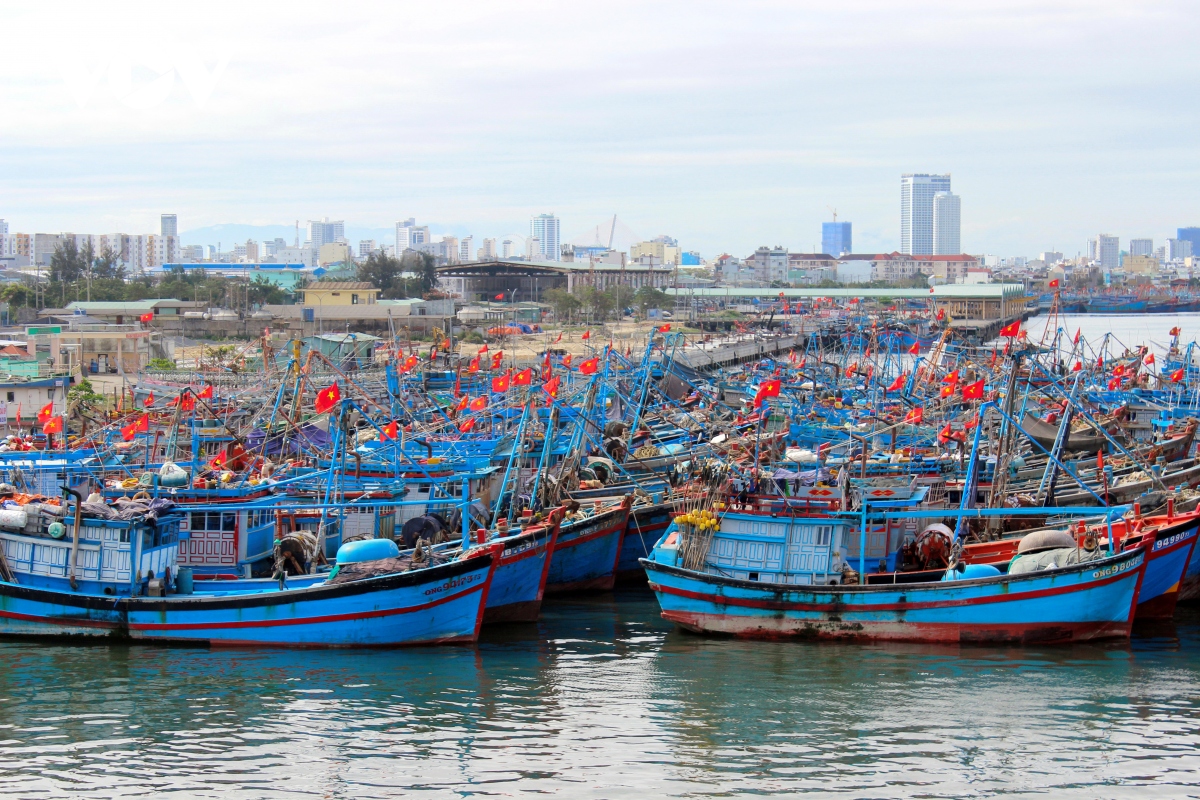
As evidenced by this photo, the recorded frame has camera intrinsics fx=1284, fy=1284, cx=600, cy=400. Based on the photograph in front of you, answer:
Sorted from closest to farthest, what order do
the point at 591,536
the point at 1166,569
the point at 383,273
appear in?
the point at 1166,569, the point at 591,536, the point at 383,273

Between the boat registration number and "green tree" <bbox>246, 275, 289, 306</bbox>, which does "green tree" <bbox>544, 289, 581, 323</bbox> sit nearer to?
"green tree" <bbox>246, 275, 289, 306</bbox>

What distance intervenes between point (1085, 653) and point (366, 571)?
10.6 meters

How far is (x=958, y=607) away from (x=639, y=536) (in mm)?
7312

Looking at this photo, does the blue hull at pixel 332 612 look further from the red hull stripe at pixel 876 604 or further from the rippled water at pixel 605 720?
the red hull stripe at pixel 876 604

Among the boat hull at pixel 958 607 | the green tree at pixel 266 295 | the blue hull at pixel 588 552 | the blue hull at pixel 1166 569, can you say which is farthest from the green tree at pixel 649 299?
the boat hull at pixel 958 607

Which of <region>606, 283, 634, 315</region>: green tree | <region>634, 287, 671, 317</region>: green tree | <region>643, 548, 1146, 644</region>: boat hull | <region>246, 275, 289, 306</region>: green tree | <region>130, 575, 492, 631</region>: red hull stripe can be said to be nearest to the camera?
<region>130, 575, 492, 631</region>: red hull stripe

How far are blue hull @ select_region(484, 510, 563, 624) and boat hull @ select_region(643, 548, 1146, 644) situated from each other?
258 centimetres

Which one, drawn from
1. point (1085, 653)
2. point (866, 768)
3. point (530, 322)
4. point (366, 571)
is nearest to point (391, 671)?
point (366, 571)

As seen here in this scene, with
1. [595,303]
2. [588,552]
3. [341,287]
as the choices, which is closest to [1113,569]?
[588,552]

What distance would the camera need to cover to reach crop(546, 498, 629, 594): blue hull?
74.5ft

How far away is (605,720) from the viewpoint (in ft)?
52.0

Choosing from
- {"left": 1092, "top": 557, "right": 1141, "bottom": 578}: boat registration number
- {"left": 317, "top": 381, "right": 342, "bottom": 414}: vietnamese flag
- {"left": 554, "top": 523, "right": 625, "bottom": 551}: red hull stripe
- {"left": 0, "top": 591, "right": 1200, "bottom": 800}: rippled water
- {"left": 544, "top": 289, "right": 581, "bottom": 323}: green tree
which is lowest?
{"left": 0, "top": 591, "right": 1200, "bottom": 800}: rippled water

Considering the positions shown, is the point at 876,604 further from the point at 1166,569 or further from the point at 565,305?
the point at 565,305

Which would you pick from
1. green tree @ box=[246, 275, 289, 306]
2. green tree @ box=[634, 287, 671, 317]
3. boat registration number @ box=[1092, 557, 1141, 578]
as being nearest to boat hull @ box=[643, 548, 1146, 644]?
boat registration number @ box=[1092, 557, 1141, 578]
